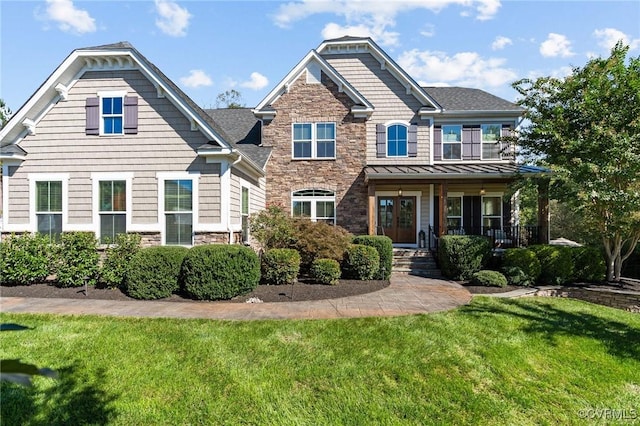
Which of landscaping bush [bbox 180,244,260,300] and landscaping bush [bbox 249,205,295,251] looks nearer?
landscaping bush [bbox 180,244,260,300]

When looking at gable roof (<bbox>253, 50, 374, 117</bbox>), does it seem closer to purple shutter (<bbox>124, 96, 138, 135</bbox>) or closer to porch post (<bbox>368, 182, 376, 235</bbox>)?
porch post (<bbox>368, 182, 376, 235</bbox>)

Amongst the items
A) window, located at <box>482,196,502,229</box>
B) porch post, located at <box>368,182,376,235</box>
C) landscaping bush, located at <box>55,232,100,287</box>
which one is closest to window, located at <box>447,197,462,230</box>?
window, located at <box>482,196,502,229</box>

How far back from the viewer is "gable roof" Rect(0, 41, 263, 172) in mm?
10258

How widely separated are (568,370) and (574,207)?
6223mm

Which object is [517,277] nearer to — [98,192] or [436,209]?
[436,209]

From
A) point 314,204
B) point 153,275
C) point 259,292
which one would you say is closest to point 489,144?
point 314,204

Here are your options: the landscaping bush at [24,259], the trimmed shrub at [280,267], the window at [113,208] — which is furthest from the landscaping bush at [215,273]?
the landscaping bush at [24,259]

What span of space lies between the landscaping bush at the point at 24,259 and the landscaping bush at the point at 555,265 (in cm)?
1385

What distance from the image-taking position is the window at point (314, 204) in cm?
1543

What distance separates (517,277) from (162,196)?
35.1 feet

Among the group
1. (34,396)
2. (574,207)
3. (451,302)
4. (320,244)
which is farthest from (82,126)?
(574,207)

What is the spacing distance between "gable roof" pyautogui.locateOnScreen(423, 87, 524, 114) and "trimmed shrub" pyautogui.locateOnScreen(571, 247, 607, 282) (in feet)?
21.9

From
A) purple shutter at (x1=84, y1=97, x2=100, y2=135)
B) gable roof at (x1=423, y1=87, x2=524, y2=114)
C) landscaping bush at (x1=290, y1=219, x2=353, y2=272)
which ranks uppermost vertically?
gable roof at (x1=423, y1=87, x2=524, y2=114)

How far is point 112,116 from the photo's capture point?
35.2 feet
